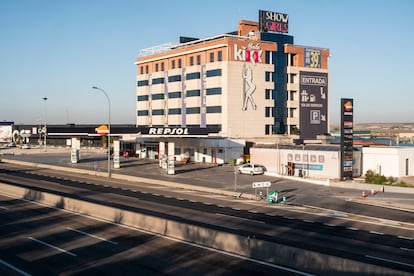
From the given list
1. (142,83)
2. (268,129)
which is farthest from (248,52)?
(142,83)

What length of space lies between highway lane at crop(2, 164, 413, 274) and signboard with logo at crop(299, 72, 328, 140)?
165 feet

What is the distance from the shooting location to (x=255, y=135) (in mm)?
86312

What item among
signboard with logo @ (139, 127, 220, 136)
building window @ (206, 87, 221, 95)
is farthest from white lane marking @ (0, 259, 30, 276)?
building window @ (206, 87, 221, 95)

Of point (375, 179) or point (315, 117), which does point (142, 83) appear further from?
point (375, 179)

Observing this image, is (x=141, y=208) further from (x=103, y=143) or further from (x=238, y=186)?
(x=103, y=143)

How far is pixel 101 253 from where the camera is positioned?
2356 cm

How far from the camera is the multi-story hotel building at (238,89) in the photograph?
8312 cm

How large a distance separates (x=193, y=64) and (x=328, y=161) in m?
39.5

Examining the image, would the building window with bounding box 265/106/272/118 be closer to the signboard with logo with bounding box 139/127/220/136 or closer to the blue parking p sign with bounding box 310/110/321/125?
the blue parking p sign with bounding box 310/110/321/125

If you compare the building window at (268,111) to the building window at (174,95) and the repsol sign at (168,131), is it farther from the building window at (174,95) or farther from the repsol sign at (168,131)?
the repsol sign at (168,131)

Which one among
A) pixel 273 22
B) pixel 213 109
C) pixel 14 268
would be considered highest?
pixel 273 22

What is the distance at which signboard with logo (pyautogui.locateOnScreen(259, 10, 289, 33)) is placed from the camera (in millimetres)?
90312

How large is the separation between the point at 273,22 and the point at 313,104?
57.7 feet

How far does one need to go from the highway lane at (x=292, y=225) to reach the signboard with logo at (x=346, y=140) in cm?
1866
